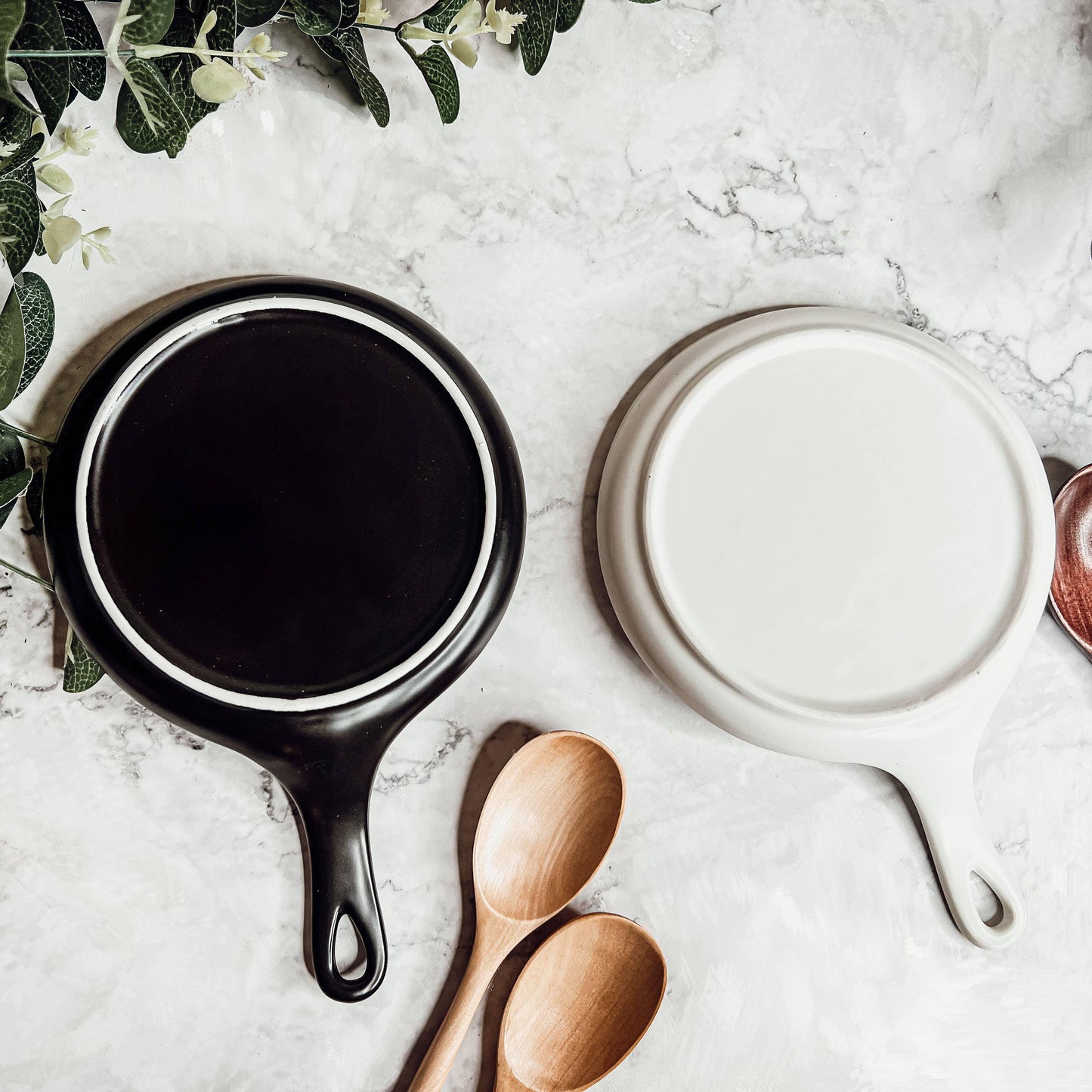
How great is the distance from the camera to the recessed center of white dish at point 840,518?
55 cm

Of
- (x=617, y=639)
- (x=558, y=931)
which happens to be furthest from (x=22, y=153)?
(x=558, y=931)

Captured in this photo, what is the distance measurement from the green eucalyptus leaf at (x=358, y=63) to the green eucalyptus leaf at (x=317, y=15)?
30 millimetres

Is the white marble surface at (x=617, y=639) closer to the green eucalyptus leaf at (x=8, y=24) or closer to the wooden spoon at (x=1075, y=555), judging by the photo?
the wooden spoon at (x=1075, y=555)

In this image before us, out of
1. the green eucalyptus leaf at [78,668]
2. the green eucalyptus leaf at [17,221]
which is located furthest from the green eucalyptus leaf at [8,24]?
the green eucalyptus leaf at [78,668]

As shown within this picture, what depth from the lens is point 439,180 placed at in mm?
566

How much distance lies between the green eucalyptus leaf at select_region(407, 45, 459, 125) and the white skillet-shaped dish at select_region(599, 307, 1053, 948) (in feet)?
0.71

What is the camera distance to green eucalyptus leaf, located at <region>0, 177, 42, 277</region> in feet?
1.34

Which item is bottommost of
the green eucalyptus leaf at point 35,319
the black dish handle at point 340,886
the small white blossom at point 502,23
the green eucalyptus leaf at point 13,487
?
the black dish handle at point 340,886

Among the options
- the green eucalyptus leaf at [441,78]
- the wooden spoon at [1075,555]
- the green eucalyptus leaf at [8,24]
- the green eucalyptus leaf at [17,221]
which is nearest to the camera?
the green eucalyptus leaf at [8,24]

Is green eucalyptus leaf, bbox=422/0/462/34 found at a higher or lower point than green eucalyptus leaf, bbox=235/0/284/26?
higher

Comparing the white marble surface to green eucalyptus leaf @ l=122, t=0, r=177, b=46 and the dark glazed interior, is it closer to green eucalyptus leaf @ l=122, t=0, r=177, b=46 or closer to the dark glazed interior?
the dark glazed interior

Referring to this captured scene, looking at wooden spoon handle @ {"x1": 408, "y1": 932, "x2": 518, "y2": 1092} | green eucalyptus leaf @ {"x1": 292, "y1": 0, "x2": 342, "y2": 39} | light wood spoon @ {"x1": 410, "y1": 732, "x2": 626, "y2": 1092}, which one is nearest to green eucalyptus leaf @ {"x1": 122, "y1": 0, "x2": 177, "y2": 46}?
green eucalyptus leaf @ {"x1": 292, "y1": 0, "x2": 342, "y2": 39}

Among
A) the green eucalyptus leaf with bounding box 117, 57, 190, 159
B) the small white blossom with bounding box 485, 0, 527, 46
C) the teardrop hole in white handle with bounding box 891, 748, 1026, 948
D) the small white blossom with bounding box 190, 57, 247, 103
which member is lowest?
the teardrop hole in white handle with bounding box 891, 748, 1026, 948

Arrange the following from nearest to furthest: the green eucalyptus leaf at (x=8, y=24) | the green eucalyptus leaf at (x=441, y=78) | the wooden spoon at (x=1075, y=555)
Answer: the green eucalyptus leaf at (x=8, y=24) < the green eucalyptus leaf at (x=441, y=78) < the wooden spoon at (x=1075, y=555)
